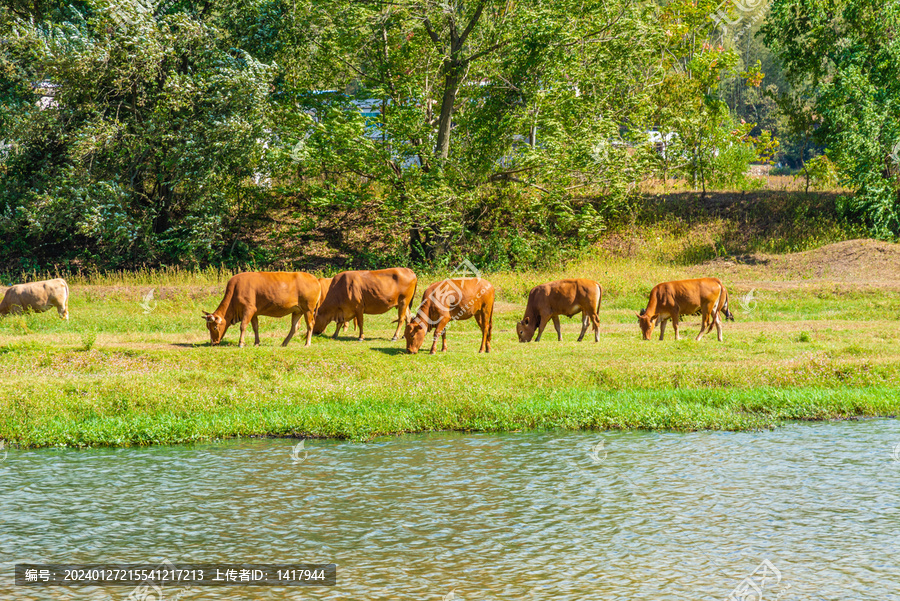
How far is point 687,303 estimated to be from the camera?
71.5 feet

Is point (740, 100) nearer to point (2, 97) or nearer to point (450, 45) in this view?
point (450, 45)

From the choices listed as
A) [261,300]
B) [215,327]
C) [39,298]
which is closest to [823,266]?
[261,300]

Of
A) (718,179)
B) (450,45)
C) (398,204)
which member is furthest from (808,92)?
(398,204)

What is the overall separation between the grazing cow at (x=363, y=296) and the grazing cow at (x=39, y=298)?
9.33m

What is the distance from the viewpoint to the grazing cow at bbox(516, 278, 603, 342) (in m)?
22.2

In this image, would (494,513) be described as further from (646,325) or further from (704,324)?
(704,324)

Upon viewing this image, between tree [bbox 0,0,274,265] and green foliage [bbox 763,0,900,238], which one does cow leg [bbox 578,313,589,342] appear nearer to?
tree [bbox 0,0,274,265]

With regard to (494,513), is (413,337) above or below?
above

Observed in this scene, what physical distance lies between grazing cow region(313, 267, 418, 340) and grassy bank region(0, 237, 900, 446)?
0.77 m

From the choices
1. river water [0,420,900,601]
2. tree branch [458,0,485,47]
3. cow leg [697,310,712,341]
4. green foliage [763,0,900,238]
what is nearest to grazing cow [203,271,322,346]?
river water [0,420,900,601]

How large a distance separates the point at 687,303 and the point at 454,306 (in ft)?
21.0

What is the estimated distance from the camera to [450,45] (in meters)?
37.2

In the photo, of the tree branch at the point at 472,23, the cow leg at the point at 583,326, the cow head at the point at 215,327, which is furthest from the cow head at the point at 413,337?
the tree branch at the point at 472,23

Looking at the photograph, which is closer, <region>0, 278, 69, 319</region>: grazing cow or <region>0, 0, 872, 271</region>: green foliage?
<region>0, 278, 69, 319</region>: grazing cow
